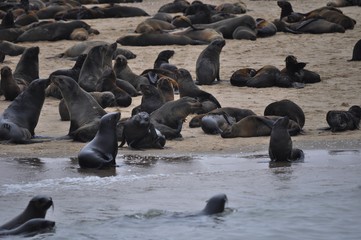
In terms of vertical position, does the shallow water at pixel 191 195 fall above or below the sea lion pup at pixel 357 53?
below

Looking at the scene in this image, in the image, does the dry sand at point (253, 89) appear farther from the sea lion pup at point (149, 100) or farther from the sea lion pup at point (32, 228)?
the sea lion pup at point (32, 228)

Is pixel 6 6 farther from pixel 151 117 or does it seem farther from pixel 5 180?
pixel 5 180

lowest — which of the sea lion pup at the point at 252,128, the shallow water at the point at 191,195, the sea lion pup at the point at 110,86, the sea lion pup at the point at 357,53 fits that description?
the shallow water at the point at 191,195

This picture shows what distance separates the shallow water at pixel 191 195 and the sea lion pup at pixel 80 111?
939 millimetres

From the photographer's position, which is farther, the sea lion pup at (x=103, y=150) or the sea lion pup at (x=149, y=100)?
the sea lion pup at (x=149, y=100)

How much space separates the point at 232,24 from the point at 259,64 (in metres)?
3.39

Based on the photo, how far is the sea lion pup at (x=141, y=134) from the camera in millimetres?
10266

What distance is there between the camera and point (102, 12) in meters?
22.5

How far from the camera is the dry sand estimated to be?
10.4 metres

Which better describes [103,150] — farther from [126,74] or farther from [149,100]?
[126,74]

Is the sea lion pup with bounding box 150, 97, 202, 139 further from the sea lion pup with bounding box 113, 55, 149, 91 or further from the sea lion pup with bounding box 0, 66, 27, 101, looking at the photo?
the sea lion pup with bounding box 0, 66, 27, 101

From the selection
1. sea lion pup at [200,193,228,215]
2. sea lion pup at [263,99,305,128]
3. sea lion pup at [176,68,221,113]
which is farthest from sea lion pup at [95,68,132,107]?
sea lion pup at [200,193,228,215]

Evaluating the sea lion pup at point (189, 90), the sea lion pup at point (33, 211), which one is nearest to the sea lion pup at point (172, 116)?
the sea lion pup at point (189, 90)

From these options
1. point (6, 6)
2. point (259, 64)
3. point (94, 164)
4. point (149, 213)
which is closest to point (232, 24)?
point (259, 64)
